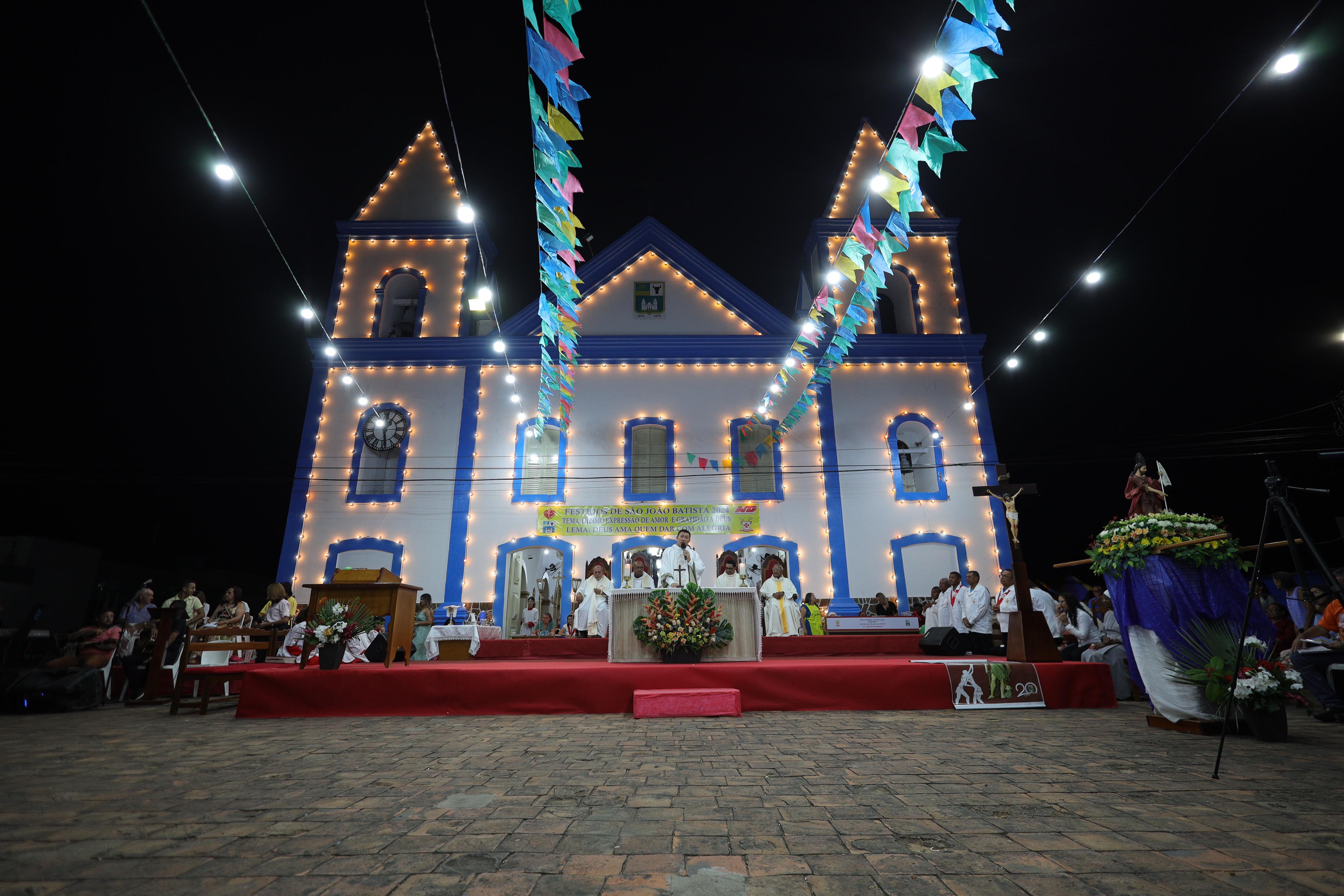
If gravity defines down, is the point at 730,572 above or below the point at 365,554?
below

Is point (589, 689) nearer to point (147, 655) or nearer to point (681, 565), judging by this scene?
point (681, 565)

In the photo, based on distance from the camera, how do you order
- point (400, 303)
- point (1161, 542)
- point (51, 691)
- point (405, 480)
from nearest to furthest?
point (1161, 542) < point (51, 691) < point (405, 480) < point (400, 303)

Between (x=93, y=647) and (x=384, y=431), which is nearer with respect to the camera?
(x=93, y=647)

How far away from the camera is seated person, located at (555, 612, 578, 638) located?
11961mm

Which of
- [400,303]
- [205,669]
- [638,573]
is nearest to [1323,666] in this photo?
[638,573]

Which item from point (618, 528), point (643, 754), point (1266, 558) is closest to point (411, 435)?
point (618, 528)

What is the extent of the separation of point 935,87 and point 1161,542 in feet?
14.5

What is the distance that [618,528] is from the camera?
1371 centimetres

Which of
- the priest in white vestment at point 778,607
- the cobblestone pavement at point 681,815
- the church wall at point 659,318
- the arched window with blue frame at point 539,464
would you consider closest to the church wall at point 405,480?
the arched window with blue frame at point 539,464

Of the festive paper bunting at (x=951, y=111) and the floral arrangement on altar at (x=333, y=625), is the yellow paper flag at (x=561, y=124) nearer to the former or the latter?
the festive paper bunting at (x=951, y=111)

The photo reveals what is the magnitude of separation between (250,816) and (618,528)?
36.0ft

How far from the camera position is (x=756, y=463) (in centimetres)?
1440

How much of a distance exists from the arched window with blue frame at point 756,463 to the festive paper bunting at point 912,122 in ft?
27.3

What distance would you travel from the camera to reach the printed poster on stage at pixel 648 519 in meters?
13.7
